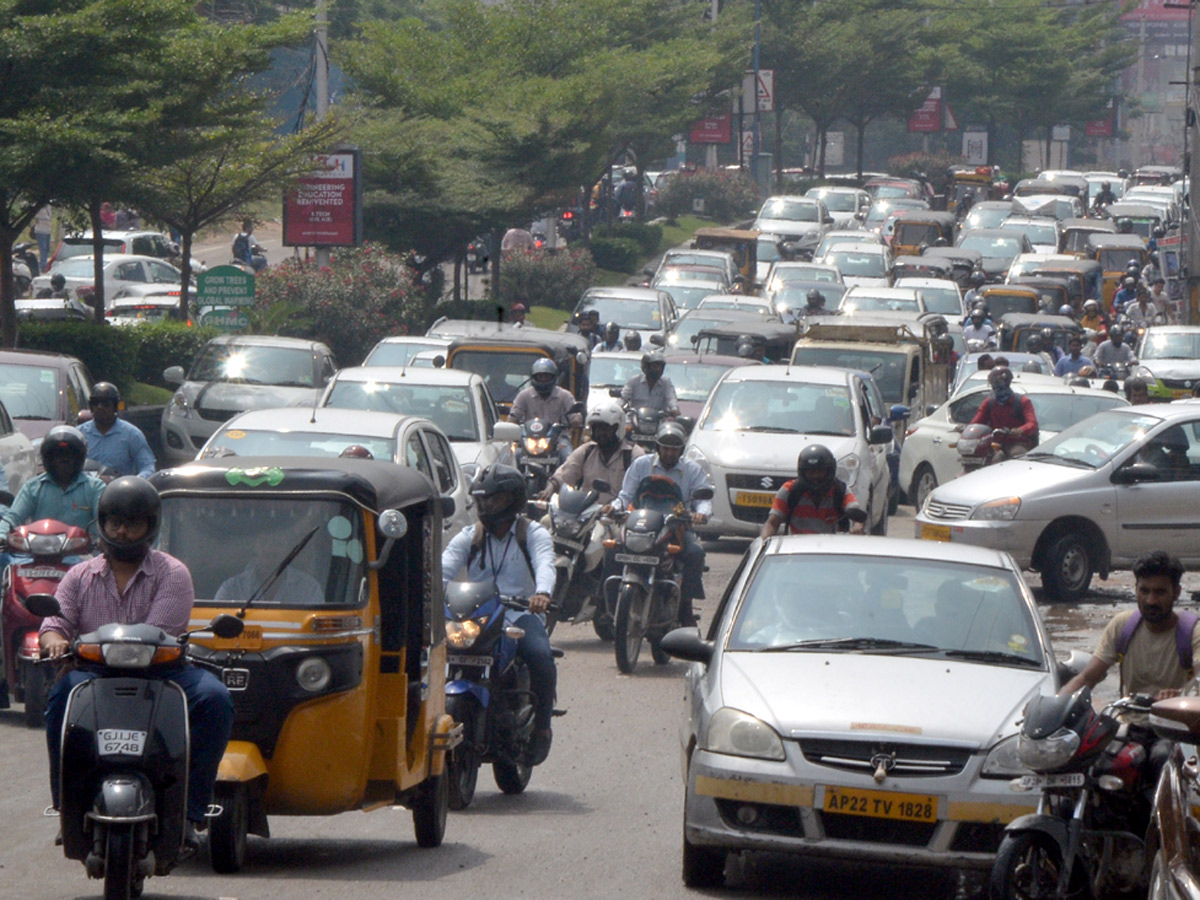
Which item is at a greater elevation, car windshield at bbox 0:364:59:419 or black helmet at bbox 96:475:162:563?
black helmet at bbox 96:475:162:563

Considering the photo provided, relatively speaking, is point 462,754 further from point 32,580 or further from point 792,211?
point 792,211

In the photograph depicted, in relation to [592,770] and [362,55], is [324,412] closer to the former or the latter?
[592,770]

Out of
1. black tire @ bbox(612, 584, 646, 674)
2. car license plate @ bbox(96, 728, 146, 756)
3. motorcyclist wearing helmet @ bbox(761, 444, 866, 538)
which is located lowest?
black tire @ bbox(612, 584, 646, 674)

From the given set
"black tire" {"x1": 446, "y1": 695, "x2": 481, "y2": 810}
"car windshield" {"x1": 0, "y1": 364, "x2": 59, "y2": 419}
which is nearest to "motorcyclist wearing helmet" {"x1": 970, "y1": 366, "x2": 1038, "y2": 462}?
"car windshield" {"x1": 0, "y1": 364, "x2": 59, "y2": 419}

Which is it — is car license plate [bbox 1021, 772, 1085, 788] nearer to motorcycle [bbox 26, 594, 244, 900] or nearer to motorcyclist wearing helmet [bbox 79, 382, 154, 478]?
motorcycle [bbox 26, 594, 244, 900]

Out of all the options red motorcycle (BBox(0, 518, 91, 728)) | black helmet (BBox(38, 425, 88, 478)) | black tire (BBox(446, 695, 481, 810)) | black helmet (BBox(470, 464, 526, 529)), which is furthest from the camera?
black helmet (BBox(38, 425, 88, 478))

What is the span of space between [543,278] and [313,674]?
123ft

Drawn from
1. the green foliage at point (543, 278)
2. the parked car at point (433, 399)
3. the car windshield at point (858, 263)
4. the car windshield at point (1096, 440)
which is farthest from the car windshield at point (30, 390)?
the car windshield at point (858, 263)

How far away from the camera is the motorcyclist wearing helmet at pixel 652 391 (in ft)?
63.4

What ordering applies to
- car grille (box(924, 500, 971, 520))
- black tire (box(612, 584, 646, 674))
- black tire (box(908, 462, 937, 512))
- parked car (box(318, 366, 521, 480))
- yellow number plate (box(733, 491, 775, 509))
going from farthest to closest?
black tire (box(908, 462, 937, 512)), yellow number plate (box(733, 491, 775, 509)), parked car (box(318, 366, 521, 480)), car grille (box(924, 500, 971, 520)), black tire (box(612, 584, 646, 674))

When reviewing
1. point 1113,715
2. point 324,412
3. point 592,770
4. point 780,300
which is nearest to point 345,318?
point 780,300

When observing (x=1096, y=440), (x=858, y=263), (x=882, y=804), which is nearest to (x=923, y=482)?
(x=1096, y=440)

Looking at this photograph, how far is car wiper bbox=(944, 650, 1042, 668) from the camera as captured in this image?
312 inches

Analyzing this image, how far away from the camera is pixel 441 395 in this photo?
17.5m
